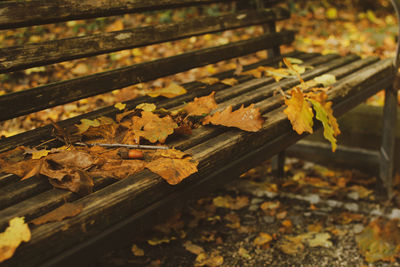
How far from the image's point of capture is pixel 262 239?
6.76 ft

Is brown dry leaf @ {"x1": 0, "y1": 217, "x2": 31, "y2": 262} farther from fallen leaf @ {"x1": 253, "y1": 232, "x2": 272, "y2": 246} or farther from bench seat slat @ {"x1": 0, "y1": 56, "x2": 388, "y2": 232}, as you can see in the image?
fallen leaf @ {"x1": 253, "y1": 232, "x2": 272, "y2": 246}

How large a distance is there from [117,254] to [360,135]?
1.79 meters

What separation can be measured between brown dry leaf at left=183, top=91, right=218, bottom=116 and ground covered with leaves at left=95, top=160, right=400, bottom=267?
A: 0.85 m

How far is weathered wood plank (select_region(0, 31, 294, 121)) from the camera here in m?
1.35

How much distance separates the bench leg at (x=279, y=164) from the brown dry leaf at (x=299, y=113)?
1197 millimetres

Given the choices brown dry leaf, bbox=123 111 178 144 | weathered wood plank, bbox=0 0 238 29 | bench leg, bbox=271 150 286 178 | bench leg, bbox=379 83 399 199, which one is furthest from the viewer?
bench leg, bbox=271 150 286 178

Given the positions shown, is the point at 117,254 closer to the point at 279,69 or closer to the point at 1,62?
the point at 1,62

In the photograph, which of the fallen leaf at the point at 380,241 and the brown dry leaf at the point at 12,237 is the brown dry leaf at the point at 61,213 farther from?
the fallen leaf at the point at 380,241

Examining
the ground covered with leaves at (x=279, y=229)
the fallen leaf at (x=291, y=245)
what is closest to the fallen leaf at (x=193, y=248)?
the ground covered with leaves at (x=279, y=229)

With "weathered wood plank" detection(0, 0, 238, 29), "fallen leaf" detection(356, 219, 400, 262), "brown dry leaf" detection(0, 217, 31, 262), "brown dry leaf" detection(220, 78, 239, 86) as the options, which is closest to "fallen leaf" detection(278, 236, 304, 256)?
"fallen leaf" detection(356, 219, 400, 262)

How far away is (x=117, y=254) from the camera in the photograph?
197 centimetres

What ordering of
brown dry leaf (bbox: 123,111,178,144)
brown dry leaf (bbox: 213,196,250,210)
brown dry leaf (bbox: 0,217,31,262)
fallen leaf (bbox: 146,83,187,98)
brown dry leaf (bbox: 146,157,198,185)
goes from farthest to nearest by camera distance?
brown dry leaf (bbox: 213,196,250,210) < fallen leaf (bbox: 146,83,187,98) < brown dry leaf (bbox: 123,111,178,144) < brown dry leaf (bbox: 146,157,198,185) < brown dry leaf (bbox: 0,217,31,262)

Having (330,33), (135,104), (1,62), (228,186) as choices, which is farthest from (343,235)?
(330,33)

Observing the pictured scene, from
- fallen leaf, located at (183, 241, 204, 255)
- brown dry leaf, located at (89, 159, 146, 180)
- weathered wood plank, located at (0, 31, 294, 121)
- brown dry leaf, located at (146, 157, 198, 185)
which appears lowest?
fallen leaf, located at (183, 241, 204, 255)
